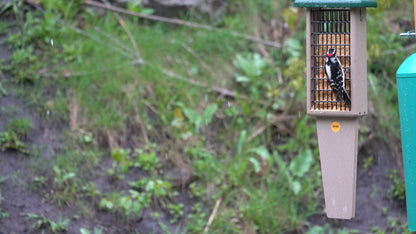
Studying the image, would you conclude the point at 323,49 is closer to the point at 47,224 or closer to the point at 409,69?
the point at 409,69

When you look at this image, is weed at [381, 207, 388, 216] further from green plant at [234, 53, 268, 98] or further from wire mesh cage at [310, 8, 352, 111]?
wire mesh cage at [310, 8, 352, 111]

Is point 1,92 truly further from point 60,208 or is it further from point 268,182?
point 268,182

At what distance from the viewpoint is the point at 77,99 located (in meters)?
4.72

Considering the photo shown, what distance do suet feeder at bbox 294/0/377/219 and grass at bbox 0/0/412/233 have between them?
1561 millimetres

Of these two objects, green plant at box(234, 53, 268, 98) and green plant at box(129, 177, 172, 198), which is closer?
green plant at box(129, 177, 172, 198)

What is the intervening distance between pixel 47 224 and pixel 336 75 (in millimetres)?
2389

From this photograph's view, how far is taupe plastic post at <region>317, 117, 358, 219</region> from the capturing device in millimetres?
2641

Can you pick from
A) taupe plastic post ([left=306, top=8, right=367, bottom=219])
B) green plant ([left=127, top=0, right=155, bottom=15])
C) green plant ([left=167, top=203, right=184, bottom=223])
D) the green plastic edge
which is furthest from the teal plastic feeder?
green plant ([left=127, top=0, right=155, bottom=15])

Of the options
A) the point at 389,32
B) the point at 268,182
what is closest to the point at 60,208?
the point at 268,182

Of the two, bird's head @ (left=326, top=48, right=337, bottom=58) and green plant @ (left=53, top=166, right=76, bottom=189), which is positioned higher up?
bird's head @ (left=326, top=48, right=337, bottom=58)

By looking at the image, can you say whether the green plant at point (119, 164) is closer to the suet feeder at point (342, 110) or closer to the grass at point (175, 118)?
the grass at point (175, 118)

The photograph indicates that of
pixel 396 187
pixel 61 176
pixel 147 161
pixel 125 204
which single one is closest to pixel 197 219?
pixel 125 204

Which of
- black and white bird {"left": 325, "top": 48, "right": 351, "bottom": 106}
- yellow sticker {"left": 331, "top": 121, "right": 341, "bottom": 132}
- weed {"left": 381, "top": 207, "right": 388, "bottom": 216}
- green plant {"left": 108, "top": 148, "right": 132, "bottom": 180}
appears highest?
black and white bird {"left": 325, "top": 48, "right": 351, "bottom": 106}

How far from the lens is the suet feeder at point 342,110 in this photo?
8.66 ft
